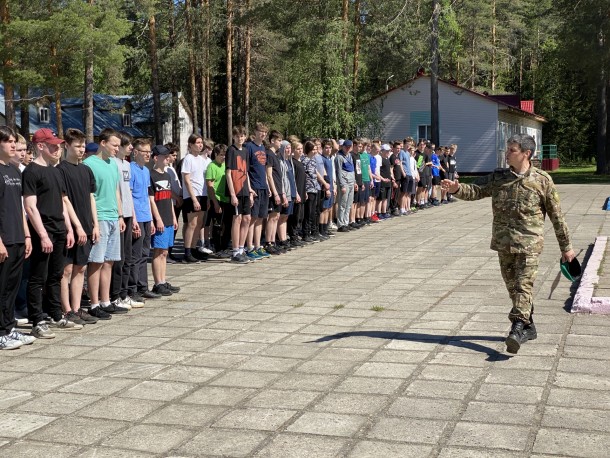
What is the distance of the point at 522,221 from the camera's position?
707 cm

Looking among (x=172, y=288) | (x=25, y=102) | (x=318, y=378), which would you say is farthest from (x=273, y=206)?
(x=25, y=102)

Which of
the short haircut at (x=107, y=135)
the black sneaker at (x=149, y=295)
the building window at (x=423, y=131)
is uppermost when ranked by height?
the building window at (x=423, y=131)

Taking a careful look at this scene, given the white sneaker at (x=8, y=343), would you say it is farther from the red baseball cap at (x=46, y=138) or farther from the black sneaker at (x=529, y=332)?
the black sneaker at (x=529, y=332)

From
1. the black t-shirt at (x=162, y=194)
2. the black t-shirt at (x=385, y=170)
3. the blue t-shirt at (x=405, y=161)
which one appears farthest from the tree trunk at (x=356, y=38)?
the black t-shirt at (x=162, y=194)

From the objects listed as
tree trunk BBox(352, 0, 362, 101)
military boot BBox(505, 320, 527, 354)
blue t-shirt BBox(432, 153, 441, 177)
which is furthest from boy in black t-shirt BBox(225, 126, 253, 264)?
tree trunk BBox(352, 0, 362, 101)

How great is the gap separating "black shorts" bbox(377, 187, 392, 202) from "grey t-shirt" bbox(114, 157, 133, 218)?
11926 millimetres

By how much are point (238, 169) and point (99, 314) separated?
468 centimetres

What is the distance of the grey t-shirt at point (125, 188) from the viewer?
30.9 feet

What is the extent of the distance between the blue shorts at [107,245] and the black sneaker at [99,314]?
509mm

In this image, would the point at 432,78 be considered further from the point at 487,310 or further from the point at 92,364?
the point at 92,364

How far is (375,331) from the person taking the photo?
7910 millimetres

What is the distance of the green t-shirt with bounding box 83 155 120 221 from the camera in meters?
8.93

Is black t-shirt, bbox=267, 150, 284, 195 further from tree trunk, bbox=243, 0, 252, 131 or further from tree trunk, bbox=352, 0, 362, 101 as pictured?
tree trunk, bbox=243, 0, 252, 131

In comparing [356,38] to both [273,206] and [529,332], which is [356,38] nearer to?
[273,206]
